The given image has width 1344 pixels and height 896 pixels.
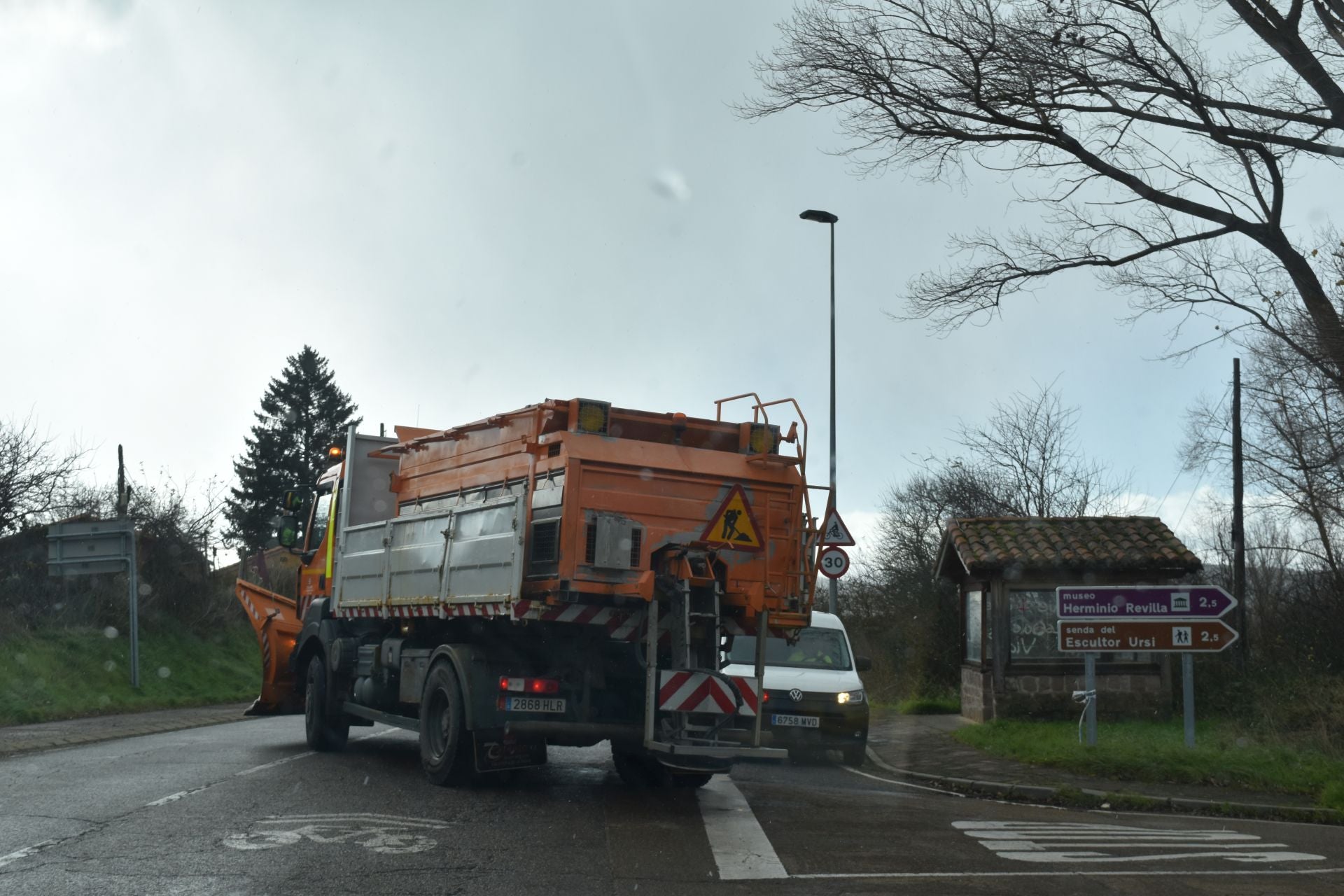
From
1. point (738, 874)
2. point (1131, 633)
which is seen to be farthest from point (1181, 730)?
point (738, 874)

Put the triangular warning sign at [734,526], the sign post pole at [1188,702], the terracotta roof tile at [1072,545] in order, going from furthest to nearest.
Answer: the terracotta roof tile at [1072,545]
the sign post pole at [1188,702]
the triangular warning sign at [734,526]

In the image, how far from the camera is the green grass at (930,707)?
78.3 feet

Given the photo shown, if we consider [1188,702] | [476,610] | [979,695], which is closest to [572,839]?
[476,610]

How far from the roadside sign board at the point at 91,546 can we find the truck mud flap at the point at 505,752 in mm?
14274

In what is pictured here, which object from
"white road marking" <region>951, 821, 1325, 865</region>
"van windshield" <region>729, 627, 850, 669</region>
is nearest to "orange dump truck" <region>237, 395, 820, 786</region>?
"white road marking" <region>951, 821, 1325, 865</region>

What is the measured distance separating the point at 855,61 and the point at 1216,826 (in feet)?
27.6

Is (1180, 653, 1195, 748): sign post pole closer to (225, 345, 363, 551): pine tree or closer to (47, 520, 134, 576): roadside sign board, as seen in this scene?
(47, 520, 134, 576): roadside sign board

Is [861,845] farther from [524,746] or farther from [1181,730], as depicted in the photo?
[1181,730]

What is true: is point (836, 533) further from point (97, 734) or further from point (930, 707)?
point (97, 734)

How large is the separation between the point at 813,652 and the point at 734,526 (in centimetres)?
617

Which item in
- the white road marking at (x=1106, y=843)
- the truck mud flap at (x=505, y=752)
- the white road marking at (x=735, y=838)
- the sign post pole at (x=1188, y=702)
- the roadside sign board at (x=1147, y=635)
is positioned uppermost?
the roadside sign board at (x=1147, y=635)

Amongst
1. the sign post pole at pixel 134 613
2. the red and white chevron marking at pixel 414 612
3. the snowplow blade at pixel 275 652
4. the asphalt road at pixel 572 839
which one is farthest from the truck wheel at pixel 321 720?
the sign post pole at pixel 134 613

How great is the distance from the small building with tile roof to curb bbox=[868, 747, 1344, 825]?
6.76m

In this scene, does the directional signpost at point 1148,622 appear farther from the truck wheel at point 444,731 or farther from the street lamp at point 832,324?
the street lamp at point 832,324
